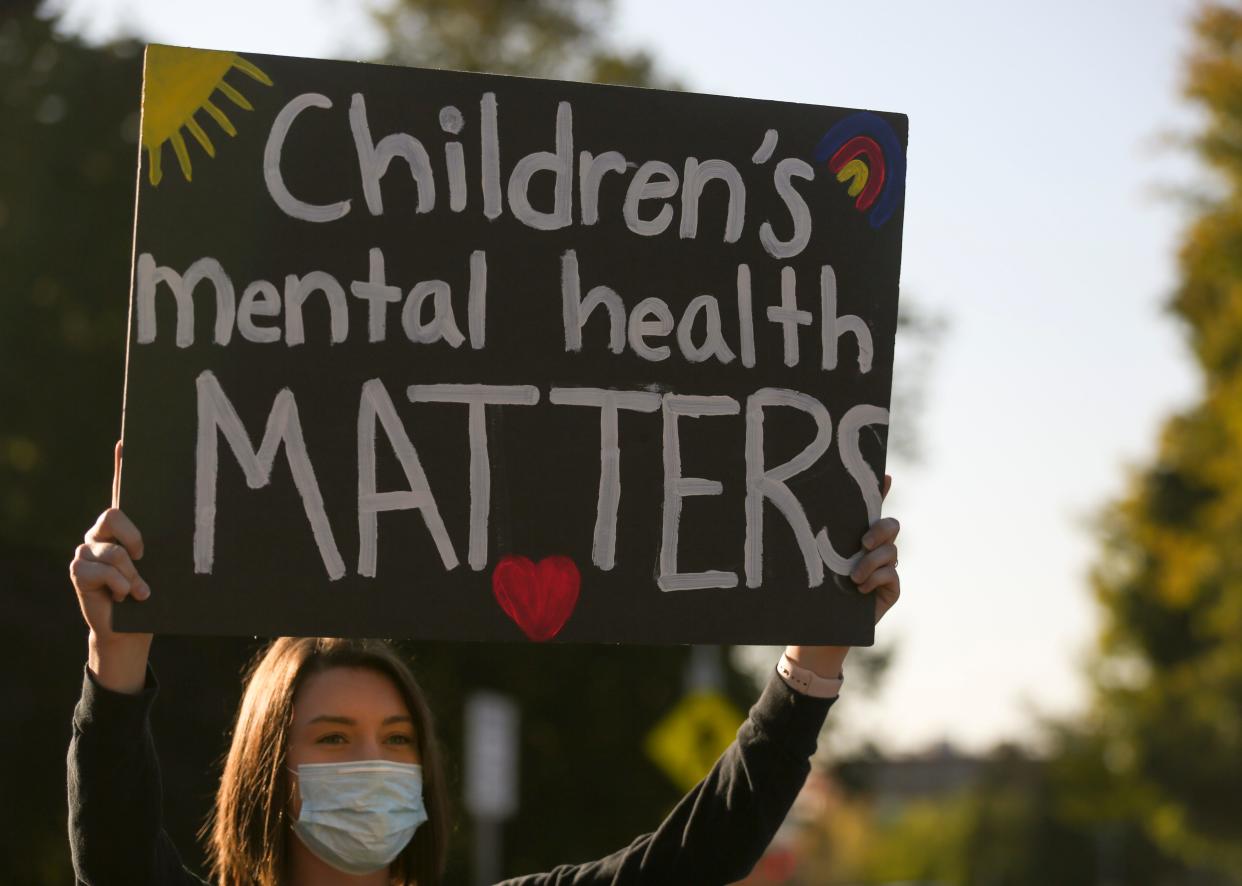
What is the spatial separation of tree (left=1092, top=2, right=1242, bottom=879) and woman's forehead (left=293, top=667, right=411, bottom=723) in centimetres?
2396

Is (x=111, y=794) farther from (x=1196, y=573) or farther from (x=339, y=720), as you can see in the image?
(x=1196, y=573)

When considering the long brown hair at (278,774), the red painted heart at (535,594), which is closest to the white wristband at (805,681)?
the red painted heart at (535,594)

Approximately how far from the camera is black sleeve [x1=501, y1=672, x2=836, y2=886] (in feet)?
12.1

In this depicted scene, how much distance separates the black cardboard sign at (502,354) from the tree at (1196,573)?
77.3 feet

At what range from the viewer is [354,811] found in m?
3.68

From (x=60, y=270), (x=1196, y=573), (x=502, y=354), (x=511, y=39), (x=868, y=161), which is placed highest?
(x=511, y=39)

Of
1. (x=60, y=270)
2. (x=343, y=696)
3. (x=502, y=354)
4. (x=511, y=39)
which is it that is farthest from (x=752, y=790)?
(x=511, y=39)

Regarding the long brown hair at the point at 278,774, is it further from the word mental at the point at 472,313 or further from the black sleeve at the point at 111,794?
the word mental at the point at 472,313

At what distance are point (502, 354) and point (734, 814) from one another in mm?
994

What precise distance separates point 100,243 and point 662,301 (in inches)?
697

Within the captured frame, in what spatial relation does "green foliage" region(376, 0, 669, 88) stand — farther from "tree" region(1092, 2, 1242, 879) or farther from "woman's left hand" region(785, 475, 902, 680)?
"woman's left hand" region(785, 475, 902, 680)

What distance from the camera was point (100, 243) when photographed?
2052 centimetres


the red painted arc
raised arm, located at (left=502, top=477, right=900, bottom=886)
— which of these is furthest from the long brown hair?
the red painted arc

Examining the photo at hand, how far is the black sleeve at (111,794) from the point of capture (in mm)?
3309
